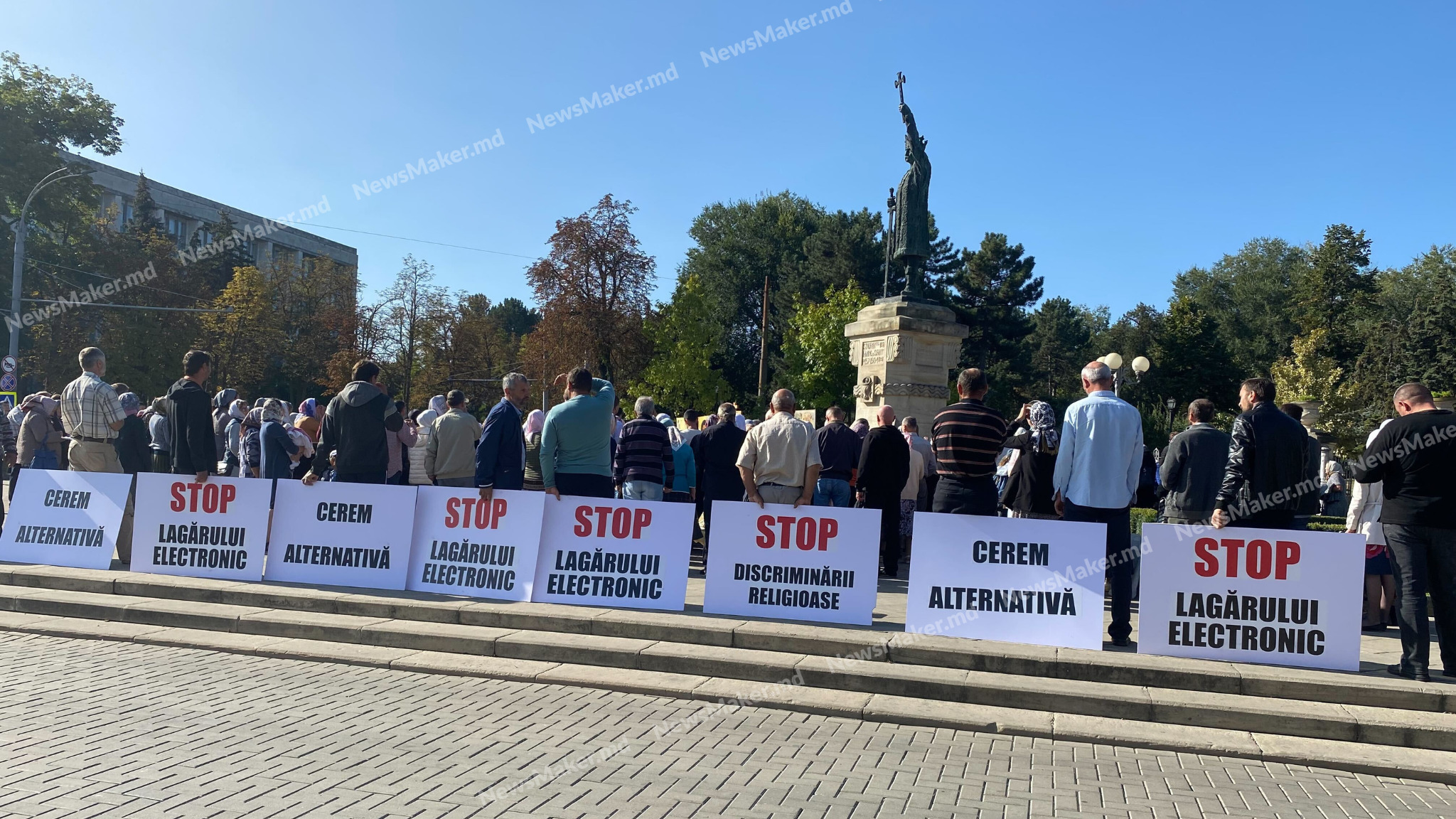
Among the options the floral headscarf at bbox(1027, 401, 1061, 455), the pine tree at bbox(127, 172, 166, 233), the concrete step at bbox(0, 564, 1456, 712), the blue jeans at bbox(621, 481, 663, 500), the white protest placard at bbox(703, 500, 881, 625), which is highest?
the pine tree at bbox(127, 172, 166, 233)

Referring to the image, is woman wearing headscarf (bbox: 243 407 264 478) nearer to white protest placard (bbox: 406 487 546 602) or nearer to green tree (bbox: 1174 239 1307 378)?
white protest placard (bbox: 406 487 546 602)

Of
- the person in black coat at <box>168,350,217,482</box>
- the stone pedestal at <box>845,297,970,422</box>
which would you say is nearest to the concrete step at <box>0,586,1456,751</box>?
the person in black coat at <box>168,350,217,482</box>

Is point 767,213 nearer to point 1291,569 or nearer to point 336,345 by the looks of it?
point 336,345

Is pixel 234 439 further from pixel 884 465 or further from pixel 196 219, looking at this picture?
pixel 196 219

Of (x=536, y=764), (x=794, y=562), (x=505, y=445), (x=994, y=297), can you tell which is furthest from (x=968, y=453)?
(x=994, y=297)

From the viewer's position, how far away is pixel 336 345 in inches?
1970

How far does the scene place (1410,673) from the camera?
256 inches

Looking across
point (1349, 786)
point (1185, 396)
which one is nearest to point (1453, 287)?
point (1185, 396)

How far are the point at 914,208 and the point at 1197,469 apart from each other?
11.3 meters

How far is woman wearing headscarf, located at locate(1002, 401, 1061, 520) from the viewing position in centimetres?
831

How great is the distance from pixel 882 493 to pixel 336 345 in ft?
149

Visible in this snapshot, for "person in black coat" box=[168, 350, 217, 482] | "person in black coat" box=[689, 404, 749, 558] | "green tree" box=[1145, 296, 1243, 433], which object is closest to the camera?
"person in black coat" box=[168, 350, 217, 482]

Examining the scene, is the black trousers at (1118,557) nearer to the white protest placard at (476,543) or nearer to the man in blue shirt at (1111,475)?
the man in blue shirt at (1111,475)

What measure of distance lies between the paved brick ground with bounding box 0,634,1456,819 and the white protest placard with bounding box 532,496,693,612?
169 cm
